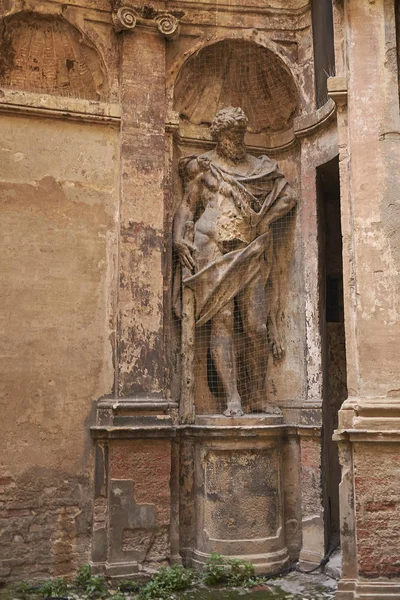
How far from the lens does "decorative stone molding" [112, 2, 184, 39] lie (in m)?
5.85

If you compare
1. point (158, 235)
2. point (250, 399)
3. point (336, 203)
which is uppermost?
point (336, 203)

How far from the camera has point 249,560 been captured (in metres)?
5.41

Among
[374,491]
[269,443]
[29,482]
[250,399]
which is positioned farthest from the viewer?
[250,399]

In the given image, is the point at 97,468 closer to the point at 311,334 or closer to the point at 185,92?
the point at 311,334

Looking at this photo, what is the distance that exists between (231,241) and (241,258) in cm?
18

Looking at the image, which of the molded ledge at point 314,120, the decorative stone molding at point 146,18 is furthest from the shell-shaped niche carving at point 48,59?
the molded ledge at point 314,120

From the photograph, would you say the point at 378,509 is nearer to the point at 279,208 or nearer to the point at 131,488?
the point at 131,488

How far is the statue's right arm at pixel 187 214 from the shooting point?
5.90 metres

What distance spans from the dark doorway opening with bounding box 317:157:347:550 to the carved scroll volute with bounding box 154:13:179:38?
72.8 inches

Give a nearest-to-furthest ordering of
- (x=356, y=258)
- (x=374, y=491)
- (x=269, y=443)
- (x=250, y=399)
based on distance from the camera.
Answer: (x=374, y=491), (x=356, y=258), (x=269, y=443), (x=250, y=399)

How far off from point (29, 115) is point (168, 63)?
1421mm

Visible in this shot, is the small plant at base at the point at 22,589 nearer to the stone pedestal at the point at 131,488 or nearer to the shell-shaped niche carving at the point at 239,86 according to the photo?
the stone pedestal at the point at 131,488

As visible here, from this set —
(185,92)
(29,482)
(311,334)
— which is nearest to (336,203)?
(311,334)

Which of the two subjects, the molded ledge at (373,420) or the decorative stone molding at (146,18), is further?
the decorative stone molding at (146,18)
